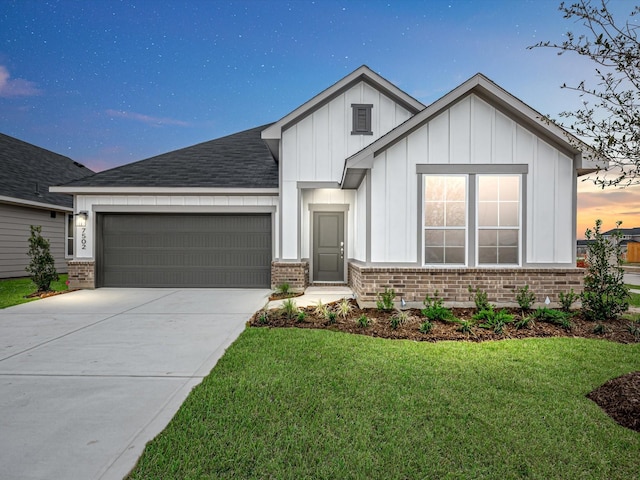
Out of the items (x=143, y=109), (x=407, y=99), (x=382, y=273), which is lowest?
(x=382, y=273)

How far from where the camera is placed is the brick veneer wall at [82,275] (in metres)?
10.6

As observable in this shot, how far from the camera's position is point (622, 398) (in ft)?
10.7

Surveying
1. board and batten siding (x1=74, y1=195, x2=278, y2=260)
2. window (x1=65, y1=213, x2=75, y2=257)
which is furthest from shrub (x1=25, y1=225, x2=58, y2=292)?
window (x1=65, y1=213, x2=75, y2=257)

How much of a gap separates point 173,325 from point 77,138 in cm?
2107

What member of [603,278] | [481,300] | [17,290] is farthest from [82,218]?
[603,278]

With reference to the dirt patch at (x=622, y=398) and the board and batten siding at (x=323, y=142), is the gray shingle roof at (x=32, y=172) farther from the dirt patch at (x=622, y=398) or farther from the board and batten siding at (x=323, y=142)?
the dirt patch at (x=622, y=398)

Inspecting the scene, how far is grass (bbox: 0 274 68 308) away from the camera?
342 inches

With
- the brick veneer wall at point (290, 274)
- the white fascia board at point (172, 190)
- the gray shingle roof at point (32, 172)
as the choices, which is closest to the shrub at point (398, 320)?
the brick veneer wall at point (290, 274)

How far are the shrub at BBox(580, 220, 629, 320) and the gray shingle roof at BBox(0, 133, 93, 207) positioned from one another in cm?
1837

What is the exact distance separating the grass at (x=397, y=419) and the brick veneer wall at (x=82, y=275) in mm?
8721

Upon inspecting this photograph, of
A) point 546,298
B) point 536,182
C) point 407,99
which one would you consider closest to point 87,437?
point 546,298

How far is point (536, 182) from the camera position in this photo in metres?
7.18

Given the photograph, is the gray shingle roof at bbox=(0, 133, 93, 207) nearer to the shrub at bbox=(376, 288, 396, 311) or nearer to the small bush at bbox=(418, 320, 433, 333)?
the shrub at bbox=(376, 288, 396, 311)

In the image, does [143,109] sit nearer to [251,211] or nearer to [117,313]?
[251,211]
